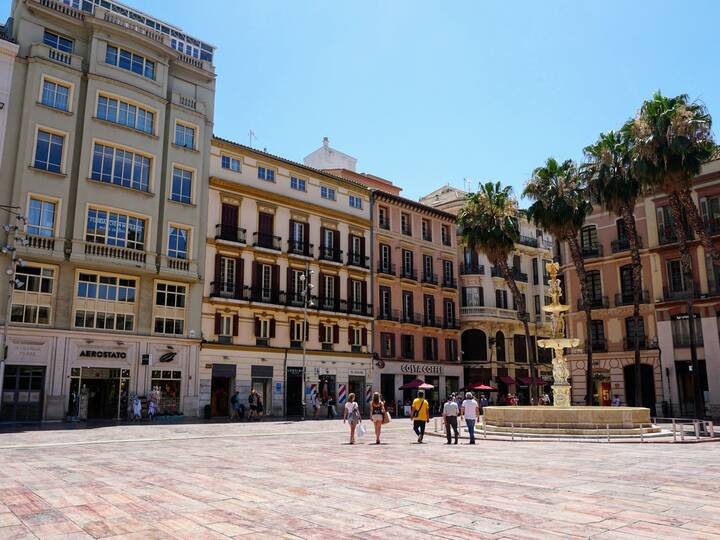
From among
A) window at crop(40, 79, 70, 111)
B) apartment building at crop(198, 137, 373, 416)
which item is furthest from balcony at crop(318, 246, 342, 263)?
window at crop(40, 79, 70, 111)

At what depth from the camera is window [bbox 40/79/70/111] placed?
108 feet

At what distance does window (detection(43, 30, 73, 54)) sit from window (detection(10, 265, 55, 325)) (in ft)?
41.3

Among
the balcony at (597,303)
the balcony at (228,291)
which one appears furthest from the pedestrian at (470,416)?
the balcony at (597,303)

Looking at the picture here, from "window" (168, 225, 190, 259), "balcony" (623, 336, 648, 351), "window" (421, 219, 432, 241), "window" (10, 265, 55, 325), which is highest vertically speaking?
"window" (421, 219, 432, 241)

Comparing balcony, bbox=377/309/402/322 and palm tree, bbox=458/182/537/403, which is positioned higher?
palm tree, bbox=458/182/537/403

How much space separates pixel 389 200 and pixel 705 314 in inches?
972

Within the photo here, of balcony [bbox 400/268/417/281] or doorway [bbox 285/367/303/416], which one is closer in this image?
doorway [bbox 285/367/303/416]

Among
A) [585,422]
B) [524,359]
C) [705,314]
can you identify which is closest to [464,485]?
[585,422]

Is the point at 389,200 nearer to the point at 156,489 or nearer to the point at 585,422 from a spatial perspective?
the point at 585,422

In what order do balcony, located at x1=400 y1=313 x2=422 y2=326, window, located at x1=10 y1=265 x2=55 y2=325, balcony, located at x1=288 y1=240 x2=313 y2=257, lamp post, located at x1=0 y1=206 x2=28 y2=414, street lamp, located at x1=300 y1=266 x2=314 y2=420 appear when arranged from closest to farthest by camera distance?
lamp post, located at x1=0 y1=206 x2=28 y2=414, window, located at x1=10 y1=265 x2=55 y2=325, street lamp, located at x1=300 y1=266 x2=314 y2=420, balcony, located at x1=288 y1=240 x2=313 y2=257, balcony, located at x1=400 y1=313 x2=422 y2=326

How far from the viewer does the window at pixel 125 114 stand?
34.8 m

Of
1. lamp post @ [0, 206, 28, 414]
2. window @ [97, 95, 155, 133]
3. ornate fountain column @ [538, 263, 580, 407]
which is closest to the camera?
ornate fountain column @ [538, 263, 580, 407]

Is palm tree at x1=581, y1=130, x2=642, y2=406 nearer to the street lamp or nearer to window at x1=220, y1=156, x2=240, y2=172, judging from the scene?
the street lamp

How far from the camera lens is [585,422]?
22312 millimetres
